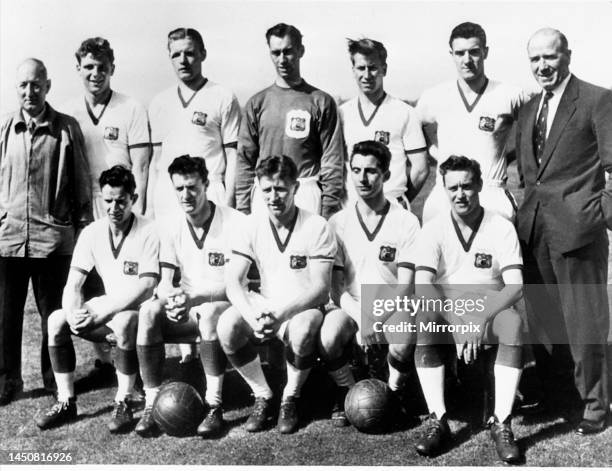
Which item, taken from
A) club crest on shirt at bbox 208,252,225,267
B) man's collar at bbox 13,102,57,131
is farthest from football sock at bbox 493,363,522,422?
man's collar at bbox 13,102,57,131

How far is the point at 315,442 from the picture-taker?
4508mm

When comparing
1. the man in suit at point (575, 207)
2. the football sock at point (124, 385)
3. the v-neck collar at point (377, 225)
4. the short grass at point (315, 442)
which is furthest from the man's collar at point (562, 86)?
the football sock at point (124, 385)

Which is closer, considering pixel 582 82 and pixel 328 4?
pixel 582 82

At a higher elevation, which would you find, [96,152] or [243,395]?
[96,152]

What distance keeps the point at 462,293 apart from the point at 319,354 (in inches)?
39.9

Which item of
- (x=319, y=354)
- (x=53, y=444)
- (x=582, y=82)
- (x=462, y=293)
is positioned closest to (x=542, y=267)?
(x=462, y=293)

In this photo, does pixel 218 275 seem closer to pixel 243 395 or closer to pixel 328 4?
pixel 243 395

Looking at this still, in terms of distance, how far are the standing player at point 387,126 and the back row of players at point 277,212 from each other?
11mm

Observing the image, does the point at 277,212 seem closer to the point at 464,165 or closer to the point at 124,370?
the point at 464,165

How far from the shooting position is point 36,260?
538cm

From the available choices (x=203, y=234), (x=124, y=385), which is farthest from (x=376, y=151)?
(x=124, y=385)

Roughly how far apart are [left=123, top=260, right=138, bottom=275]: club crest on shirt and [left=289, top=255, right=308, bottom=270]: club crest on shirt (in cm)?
111

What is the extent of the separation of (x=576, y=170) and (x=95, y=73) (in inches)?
141

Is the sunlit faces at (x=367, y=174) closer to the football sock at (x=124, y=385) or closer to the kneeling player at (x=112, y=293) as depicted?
the kneeling player at (x=112, y=293)
